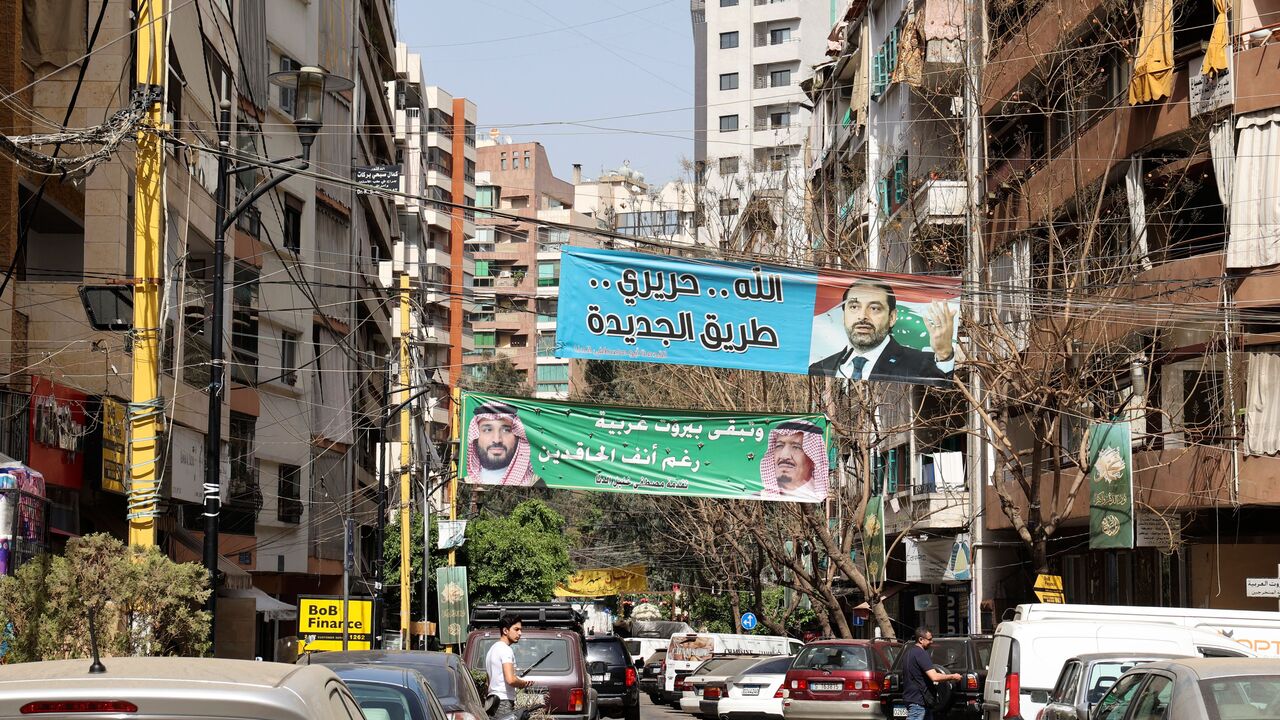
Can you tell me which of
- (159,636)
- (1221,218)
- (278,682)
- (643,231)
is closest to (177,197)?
(159,636)

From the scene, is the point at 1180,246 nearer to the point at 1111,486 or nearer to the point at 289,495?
the point at 1111,486

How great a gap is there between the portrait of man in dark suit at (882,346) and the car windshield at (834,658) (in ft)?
20.9

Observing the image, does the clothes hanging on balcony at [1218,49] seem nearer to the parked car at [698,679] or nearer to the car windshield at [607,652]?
the car windshield at [607,652]

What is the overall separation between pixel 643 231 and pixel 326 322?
4748 cm

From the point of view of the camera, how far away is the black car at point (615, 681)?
26297mm

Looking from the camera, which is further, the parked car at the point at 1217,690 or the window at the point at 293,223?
the window at the point at 293,223

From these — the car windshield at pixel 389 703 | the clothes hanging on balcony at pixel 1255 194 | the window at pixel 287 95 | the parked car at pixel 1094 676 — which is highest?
the window at pixel 287 95

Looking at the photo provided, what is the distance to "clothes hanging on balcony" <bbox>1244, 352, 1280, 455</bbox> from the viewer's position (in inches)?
898

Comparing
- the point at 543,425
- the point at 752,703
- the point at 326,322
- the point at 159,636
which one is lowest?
the point at 752,703

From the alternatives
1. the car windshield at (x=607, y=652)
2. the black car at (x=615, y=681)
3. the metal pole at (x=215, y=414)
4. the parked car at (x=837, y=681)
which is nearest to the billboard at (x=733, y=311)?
the metal pole at (x=215, y=414)

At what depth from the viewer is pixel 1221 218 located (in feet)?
89.2

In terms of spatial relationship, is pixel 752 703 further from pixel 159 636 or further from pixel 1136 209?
pixel 159 636

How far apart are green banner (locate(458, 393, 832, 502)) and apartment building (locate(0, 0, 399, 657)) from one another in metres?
3.01

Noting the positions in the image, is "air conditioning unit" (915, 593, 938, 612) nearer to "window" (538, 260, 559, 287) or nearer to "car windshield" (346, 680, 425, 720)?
"car windshield" (346, 680, 425, 720)
